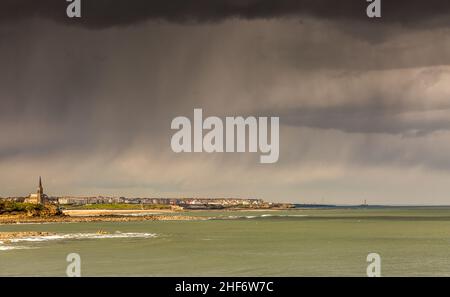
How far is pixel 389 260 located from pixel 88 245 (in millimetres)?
40106

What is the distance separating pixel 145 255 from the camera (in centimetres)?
6825

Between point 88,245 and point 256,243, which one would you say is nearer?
point 88,245

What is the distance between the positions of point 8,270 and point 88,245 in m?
26.2
